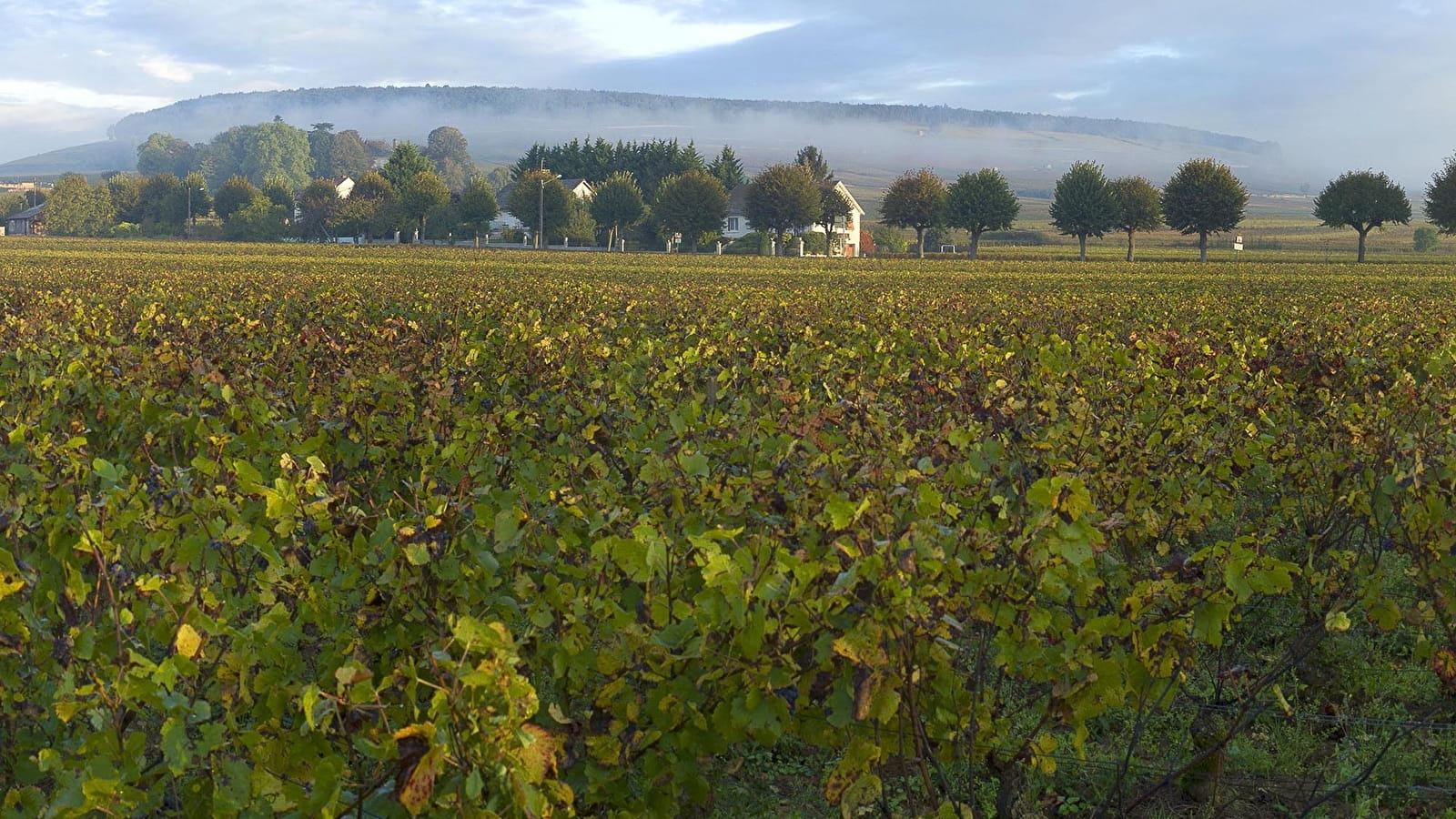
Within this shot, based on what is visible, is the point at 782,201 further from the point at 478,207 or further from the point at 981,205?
the point at 478,207

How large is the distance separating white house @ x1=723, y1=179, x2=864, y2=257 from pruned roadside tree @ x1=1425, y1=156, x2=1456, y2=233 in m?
50.3

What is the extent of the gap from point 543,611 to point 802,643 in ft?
2.75

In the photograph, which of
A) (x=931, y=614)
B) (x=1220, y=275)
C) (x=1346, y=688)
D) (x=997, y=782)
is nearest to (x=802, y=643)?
Result: (x=931, y=614)

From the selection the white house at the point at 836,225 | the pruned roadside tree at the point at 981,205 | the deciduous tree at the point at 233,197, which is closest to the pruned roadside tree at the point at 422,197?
the white house at the point at 836,225

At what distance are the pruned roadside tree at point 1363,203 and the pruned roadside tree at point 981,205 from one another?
23466mm

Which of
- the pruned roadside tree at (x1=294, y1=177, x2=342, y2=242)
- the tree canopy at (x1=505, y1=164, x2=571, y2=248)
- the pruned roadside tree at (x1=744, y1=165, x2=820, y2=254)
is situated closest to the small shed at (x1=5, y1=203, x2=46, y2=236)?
the pruned roadside tree at (x1=294, y1=177, x2=342, y2=242)

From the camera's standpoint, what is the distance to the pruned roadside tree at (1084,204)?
304ft

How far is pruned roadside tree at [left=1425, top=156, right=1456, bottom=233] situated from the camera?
271ft

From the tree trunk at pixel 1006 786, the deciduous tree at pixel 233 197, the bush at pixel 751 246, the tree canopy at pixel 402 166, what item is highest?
the tree canopy at pixel 402 166

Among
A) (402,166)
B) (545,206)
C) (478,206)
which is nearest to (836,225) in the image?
(545,206)

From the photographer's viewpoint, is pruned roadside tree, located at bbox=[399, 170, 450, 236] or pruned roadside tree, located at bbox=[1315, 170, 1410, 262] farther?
pruned roadside tree, located at bbox=[399, 170, 450, 236]

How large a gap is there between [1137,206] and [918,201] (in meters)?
18.6

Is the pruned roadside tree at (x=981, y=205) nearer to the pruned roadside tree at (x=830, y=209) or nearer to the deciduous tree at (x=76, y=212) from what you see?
the pruned roadside tree at (x=830, y=209)

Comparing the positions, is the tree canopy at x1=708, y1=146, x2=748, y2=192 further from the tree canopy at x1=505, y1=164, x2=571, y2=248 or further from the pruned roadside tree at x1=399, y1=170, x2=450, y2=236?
the pruned roadside tree at x1=399, y1=170, x2=450, y2=236
